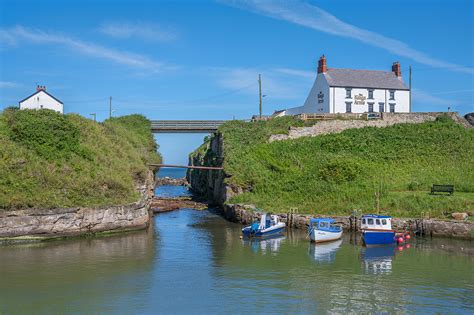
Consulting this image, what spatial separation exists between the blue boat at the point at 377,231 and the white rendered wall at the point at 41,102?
42842 millimetres

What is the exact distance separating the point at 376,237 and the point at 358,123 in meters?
34.3

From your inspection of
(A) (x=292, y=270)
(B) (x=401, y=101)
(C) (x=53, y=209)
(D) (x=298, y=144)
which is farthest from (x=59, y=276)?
(B) (x=401, y=101)

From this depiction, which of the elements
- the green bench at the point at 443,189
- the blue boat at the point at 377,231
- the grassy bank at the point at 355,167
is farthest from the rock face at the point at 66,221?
the green bench at the point at 443,189

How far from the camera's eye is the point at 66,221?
35.7 metres

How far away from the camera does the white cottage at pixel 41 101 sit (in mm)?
60906

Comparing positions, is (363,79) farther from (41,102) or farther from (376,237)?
(41,102)

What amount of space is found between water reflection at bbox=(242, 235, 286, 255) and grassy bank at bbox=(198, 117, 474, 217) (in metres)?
6.72

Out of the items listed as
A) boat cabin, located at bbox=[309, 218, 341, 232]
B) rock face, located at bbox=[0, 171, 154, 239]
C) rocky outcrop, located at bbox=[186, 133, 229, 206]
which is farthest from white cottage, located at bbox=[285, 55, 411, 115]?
rock face, located at bbox=[0, 171, 154, 239]

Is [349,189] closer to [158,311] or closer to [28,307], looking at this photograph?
[158,311]

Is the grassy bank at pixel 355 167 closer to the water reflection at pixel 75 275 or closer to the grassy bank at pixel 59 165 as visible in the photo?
the grassy bank at pixel 59 165

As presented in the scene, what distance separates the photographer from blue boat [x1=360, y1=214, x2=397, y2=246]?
34188 millimetres

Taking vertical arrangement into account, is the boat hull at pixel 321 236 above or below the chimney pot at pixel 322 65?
below

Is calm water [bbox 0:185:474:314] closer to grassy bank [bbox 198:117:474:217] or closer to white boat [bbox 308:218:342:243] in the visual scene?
white boat [bbox 308:218:342:243]

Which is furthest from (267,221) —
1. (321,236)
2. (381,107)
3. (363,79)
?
(363,79)
